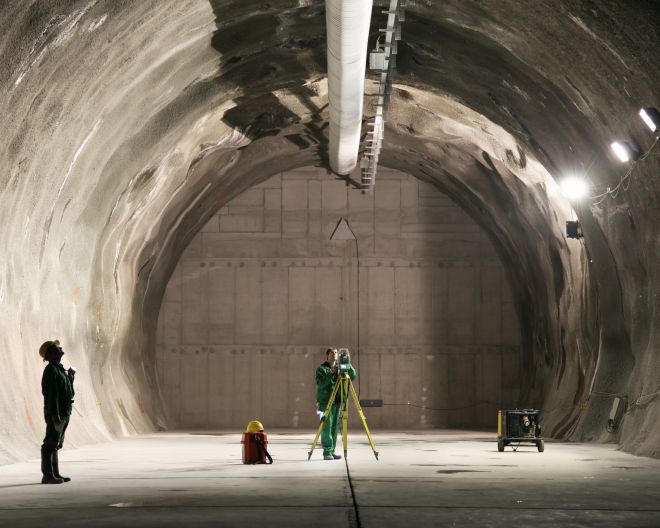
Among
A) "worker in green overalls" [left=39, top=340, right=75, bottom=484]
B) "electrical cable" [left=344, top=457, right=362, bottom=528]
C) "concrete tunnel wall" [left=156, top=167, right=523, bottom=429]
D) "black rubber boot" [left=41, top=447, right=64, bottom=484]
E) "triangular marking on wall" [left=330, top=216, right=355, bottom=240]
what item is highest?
"triangular marking on wall" [left=330, top=216, right=355, bottom=240]

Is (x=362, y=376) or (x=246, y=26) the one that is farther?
(x=362, y=376)

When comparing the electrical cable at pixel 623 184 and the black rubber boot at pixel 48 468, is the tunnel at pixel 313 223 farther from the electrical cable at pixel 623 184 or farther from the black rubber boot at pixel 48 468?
the black rubber boot at pixel 48 468

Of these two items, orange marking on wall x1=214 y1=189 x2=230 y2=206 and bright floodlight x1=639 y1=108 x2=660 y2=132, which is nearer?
bright floodlight x1=639 y1=108 x2=660 y2=132

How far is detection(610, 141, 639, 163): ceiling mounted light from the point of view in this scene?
14.8 m

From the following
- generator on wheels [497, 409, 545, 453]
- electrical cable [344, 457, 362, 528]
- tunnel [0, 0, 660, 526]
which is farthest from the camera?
generator on wheels [497, 409, 545, 453]

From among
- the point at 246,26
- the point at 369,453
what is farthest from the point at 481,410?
the point at 246,26

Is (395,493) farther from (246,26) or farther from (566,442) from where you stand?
(566,442)

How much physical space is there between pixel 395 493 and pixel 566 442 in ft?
34.0

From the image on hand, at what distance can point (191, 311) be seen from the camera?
2770 cm

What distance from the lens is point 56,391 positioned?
11.2 m

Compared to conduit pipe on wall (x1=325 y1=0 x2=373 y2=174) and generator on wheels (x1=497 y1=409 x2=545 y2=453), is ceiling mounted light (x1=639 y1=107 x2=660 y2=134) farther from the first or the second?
generator on wheels (x1=497 y1=409 x2=545 y2=453)

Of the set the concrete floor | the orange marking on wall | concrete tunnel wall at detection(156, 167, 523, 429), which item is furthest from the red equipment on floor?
concrete tunnel wall at detection(156, 167, 523, 429)

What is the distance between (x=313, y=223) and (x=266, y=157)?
2.64m

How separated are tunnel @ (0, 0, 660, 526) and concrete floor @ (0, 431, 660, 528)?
0.66 meters
